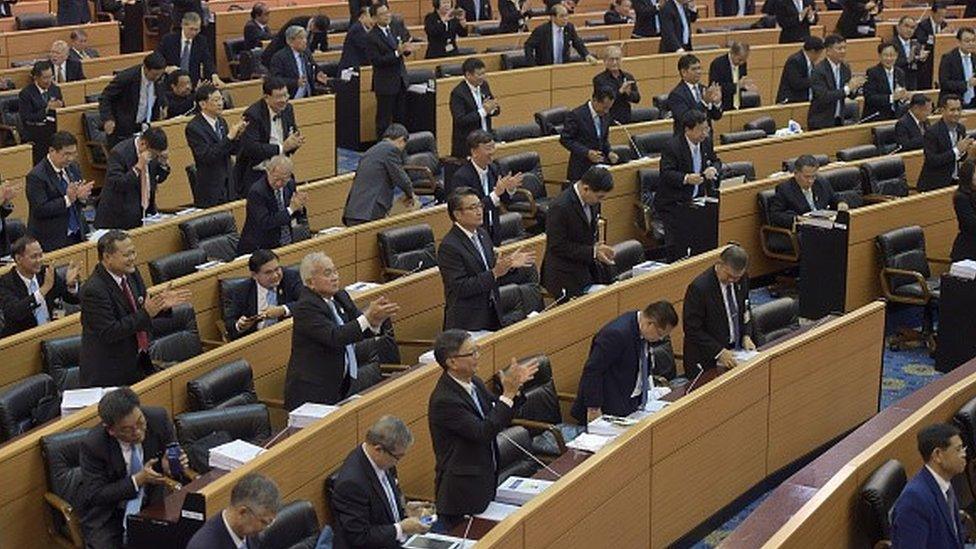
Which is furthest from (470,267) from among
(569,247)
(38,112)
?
(38,112)

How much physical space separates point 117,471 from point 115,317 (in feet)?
4.13

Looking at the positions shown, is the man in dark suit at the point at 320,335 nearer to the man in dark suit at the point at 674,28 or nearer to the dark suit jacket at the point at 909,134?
the dark suit jacket at the point at 909,134

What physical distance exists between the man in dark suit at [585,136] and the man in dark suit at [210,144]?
96.3 inches

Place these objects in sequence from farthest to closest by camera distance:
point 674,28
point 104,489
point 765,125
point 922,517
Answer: point 674,28 → point 765,125 → point 104,489 → point 922,517

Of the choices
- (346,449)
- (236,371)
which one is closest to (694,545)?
(346,449)

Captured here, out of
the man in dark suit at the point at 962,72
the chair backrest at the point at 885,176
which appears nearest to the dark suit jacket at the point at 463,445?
the chair backrest at the point at 885,176

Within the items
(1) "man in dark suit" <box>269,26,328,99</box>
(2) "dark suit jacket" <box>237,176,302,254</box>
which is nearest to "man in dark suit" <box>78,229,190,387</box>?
(2) "dark suit jacket" <box>237,176,302,254</box>

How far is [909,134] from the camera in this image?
507 inches

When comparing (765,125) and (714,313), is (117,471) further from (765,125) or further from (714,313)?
(765,125)

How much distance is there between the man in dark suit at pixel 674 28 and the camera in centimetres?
1603

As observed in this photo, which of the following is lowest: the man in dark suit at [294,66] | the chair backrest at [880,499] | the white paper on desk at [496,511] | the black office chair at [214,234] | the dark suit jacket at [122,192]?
the white paper on desk at [496,511]

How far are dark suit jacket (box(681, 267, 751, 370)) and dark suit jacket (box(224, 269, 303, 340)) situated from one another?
2.14 meters

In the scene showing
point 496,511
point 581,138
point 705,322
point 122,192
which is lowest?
point 496,511

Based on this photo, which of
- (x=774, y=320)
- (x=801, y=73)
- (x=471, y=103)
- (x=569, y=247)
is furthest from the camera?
(x=801, y=73)
